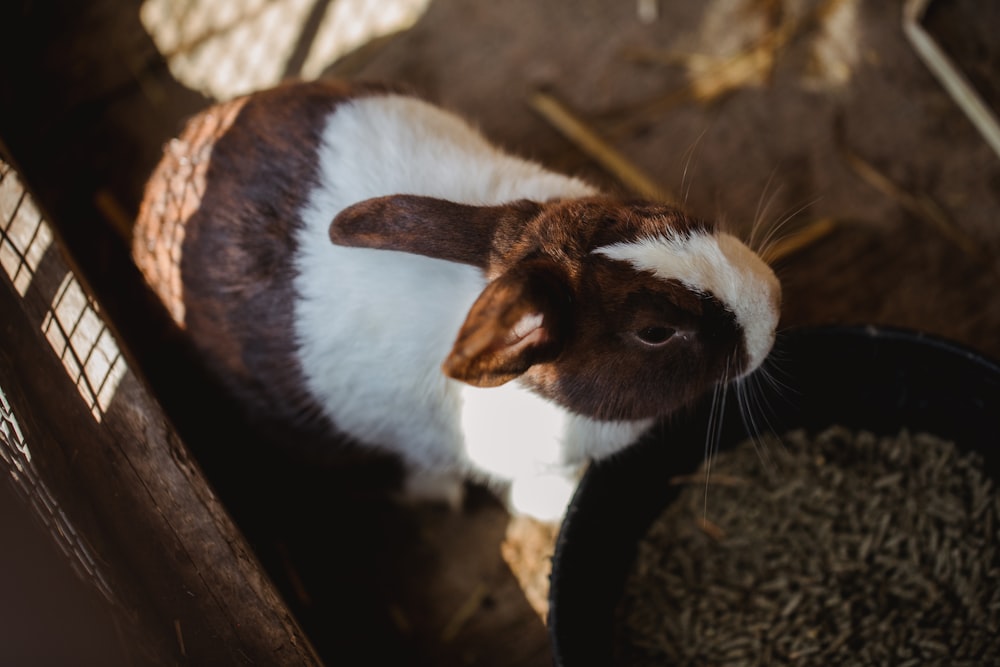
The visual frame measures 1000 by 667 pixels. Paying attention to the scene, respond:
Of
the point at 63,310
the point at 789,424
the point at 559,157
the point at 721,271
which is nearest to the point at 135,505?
the point at 63,310

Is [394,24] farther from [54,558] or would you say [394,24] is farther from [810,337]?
[54,558]

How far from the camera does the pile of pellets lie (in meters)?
1.99

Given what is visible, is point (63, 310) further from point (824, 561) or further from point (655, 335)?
point (824, 561)

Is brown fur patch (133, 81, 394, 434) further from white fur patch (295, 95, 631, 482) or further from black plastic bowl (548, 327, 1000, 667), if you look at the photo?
black plastic bowl (548, 327, 1000, 667)

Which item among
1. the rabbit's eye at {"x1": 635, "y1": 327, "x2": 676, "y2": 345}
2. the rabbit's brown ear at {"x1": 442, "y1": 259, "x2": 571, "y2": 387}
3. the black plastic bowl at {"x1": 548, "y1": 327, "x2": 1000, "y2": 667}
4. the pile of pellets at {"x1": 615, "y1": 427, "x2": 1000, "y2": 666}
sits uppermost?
the rabbit's brown ear at {"x1": 442, "y1": 259, "x2": 571, "y2": 387}

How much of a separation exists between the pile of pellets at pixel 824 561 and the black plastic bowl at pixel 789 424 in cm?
6

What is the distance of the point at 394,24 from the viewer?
3031 millimetres

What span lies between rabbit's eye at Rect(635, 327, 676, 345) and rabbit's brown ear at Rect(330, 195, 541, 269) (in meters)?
0.35

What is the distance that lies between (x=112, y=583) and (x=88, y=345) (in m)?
0.47

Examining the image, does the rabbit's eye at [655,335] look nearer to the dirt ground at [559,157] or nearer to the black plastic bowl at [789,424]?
the black plastic bowl at [789,424]

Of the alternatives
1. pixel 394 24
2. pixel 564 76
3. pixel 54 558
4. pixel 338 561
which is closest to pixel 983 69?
pixel 564 76

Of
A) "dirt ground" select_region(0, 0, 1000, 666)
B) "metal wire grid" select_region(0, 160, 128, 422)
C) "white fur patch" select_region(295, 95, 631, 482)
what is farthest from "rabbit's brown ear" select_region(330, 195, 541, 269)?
"dirt ground" select_region(0, 0, 1000, 666)

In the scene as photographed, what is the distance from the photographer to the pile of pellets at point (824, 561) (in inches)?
78.5

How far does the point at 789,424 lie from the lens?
7.20ft
